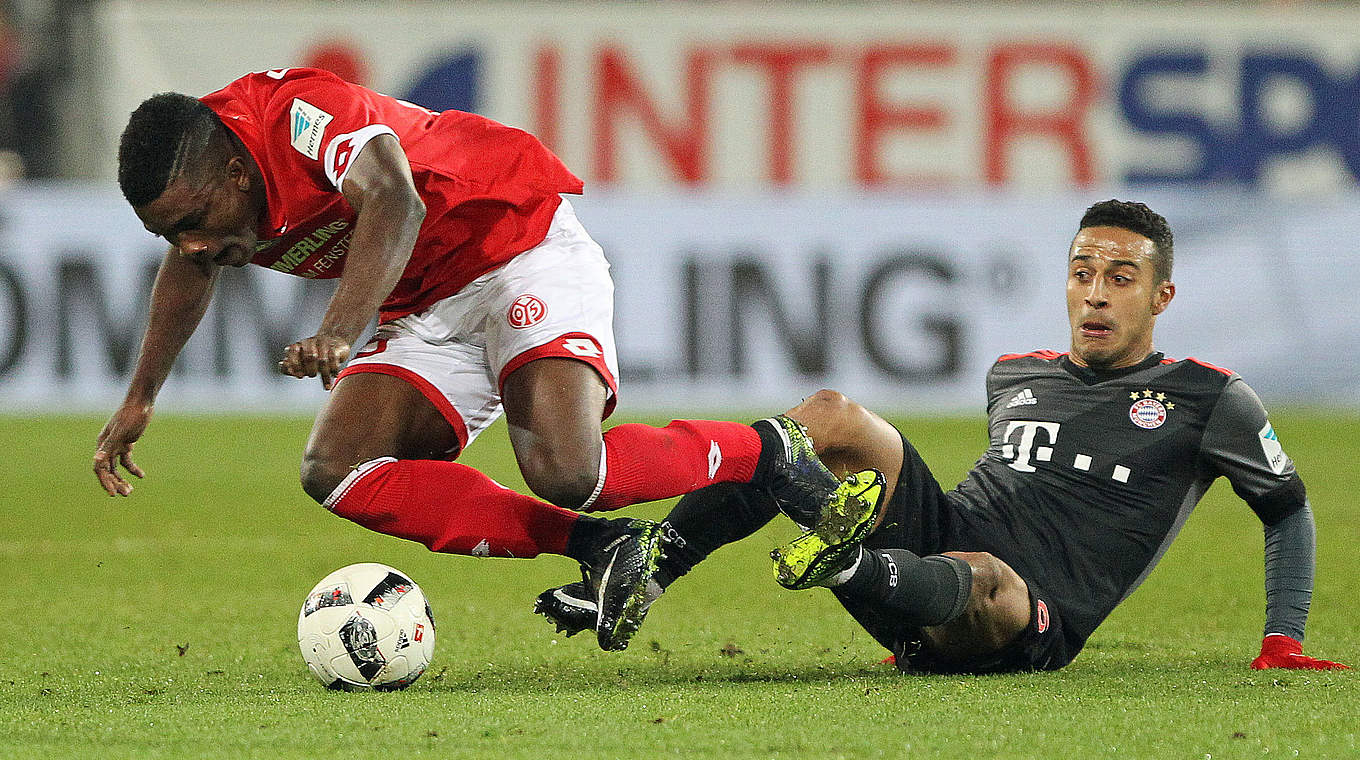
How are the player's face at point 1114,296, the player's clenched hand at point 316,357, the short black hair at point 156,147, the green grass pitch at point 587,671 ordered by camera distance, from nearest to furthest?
the green grass pitch at point 587,671 → the player's clenched hand at point 316,357 → the short black hair at point 156,147 → the player's face at point 1114,296

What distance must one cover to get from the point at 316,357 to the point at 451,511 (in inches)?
26.3

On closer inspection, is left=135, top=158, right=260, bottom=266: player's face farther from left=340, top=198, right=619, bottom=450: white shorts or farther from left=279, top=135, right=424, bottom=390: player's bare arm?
left=340, top=198, right=619, bottom=450: white shorts

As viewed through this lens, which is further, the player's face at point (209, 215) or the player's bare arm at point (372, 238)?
the player's face at point (209, 215)

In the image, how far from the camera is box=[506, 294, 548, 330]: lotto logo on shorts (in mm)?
3996

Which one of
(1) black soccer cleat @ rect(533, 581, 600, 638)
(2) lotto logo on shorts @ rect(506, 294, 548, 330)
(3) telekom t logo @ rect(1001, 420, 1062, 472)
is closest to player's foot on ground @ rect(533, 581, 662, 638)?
(1) black soccer cleat @ rect(533, 581, 600, 638)

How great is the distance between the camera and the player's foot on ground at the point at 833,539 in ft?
11.5

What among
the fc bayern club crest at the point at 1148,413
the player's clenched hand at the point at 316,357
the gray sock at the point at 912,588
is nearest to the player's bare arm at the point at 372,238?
the player's clenched hand at the point at 316,357

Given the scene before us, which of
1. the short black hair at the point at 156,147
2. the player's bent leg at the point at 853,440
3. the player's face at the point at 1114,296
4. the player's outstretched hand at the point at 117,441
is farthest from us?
the player's outstretched hand at the point at 117,441

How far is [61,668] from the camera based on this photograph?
399cm

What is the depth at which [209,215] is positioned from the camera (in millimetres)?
3666

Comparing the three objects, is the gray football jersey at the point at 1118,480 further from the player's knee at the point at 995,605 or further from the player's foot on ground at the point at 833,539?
the player's foot on ground at the point at 833,539

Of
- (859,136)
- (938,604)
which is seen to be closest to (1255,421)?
(938,604)

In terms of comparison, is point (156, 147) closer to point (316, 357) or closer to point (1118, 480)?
point (316, 357)

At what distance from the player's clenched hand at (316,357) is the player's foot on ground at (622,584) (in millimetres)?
759
